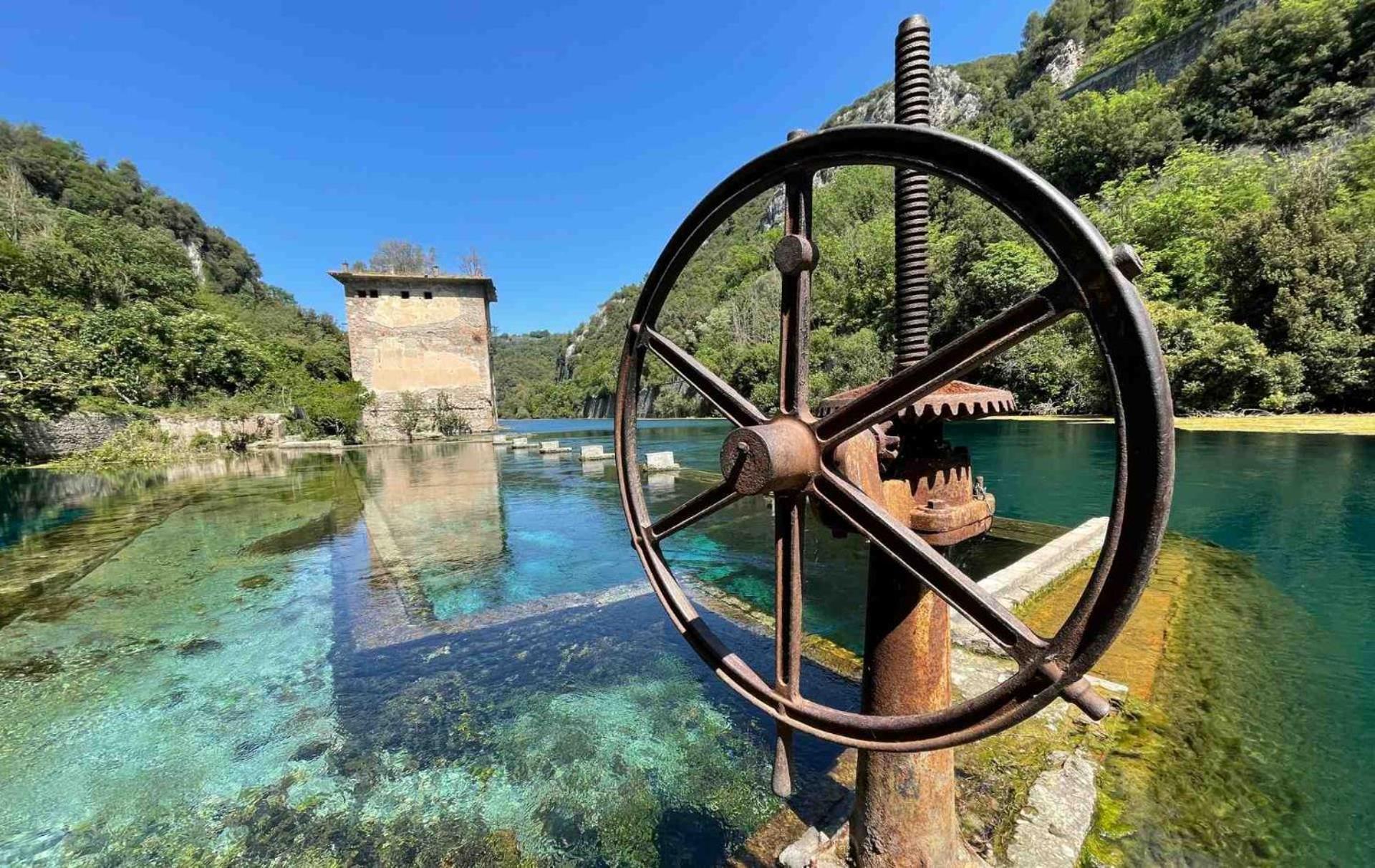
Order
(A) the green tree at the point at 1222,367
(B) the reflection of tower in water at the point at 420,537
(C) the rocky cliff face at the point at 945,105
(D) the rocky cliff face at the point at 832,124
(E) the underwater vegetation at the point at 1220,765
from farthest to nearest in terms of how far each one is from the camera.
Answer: (C) the rocky cliff face at the point at 945,105 → (D) the rocky cliff face at the point at 832,124 → (A) the green tree at the point at 1222,367 → (B) the reflection of tower in water at the point at 420,537 → (E) the underwater vegetation at the point at 1220,765

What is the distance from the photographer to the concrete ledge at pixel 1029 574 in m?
3.44

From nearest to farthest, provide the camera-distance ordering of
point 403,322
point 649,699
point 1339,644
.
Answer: point 649,699 → point 1339,644 → point 403,322

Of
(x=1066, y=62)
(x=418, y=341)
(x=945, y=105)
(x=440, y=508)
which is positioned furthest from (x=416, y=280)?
(x=945, y=105)

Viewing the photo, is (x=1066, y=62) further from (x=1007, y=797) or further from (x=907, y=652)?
(x=907, y=652)

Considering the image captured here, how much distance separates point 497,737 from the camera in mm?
3068

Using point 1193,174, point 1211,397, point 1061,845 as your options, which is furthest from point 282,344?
point 1193,174

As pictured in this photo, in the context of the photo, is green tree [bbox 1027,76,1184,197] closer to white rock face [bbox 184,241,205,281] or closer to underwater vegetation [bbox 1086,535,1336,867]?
underwater vegetation [bbox 1086,535,1336,867]

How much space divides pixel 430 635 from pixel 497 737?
1.67 m

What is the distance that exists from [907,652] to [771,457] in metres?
0.74

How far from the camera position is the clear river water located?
2338mm

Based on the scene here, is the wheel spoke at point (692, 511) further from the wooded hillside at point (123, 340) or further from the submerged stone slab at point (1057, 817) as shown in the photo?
the wooded hillside at point (123, 340)

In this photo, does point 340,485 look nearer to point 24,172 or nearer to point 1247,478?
point 1247,478

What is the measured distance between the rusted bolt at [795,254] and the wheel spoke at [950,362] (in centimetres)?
40

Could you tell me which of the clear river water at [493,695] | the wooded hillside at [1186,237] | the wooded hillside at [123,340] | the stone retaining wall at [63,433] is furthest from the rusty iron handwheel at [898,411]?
the stone retaining wall at [63,433]
